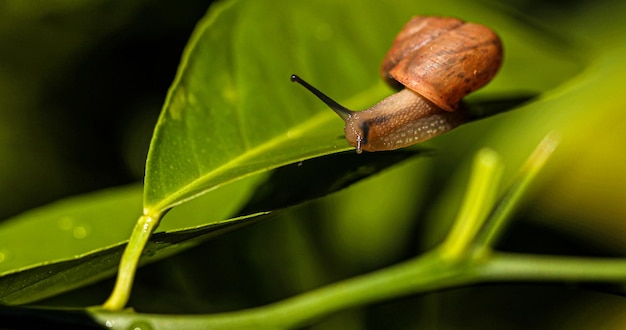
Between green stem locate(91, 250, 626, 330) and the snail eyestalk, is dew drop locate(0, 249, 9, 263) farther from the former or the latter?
the snail eyestalk

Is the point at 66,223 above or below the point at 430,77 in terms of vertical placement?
below

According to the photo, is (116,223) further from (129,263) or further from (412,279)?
(412,279)

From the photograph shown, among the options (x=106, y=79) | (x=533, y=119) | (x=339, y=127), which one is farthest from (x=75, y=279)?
(x=533, y=119)

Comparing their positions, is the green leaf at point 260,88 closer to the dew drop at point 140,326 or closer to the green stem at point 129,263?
the green stem at point 129,263

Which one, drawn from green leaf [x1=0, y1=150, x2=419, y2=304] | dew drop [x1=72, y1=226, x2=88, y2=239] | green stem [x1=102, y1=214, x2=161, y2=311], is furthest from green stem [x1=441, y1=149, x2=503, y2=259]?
dew drop [x1=72, y1=226, x2=88, y2=239]

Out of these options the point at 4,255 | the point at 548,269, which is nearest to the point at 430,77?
the point at 548,269
